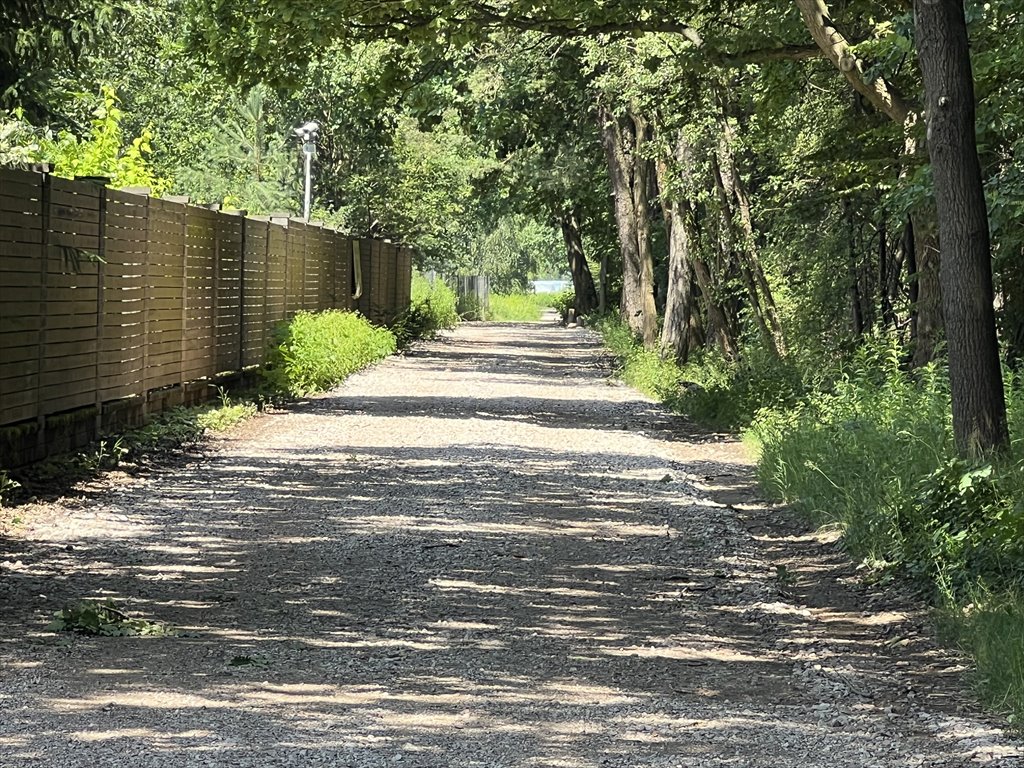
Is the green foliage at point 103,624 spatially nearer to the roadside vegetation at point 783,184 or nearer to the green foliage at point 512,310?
the roadside vegetation at point 783,184

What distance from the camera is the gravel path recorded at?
559 cm

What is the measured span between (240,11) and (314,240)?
37.7 feet

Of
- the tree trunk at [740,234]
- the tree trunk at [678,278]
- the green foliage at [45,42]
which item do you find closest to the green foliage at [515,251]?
the tree trunk at [678,278]

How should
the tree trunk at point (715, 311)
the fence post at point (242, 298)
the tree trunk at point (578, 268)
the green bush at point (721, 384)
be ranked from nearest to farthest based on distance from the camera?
the green bush at point (721, 384) < the fence post at point (242, 298) < the tree trunk at point (715, 311) < the tree trunk at point (578, 268)

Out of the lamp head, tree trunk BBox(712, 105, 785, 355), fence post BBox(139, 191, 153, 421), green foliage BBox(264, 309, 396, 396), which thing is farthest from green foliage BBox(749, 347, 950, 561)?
the lamp head

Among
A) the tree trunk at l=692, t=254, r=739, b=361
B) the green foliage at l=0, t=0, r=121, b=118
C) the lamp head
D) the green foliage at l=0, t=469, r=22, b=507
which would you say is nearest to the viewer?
the green foliage at l=0, t=469, r=22, b=507

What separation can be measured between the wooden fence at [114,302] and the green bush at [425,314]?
1629cm

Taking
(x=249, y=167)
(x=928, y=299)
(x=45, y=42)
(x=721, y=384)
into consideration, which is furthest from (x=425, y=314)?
(x=928, y=299)

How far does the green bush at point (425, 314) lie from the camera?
130 ft

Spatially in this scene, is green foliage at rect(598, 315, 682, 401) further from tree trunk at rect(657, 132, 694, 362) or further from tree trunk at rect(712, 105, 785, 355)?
tree trunk at rect(712, 105, 785, 355)

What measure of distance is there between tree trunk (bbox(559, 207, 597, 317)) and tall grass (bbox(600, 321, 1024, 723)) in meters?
40.1

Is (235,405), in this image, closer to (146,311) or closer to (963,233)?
(146,311)

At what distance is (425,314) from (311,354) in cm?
2258

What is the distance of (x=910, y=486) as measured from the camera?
9977 millimetres
